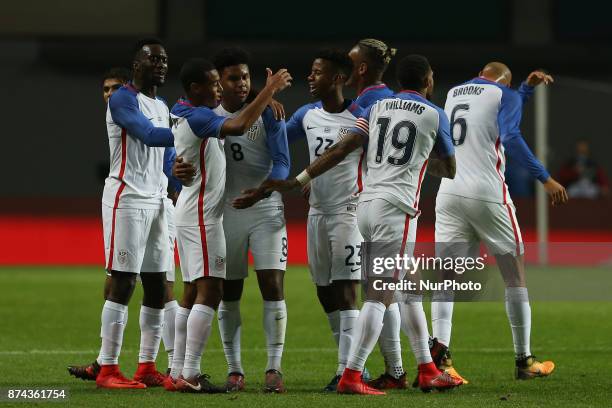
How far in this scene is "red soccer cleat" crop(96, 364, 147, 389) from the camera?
745 centimetres

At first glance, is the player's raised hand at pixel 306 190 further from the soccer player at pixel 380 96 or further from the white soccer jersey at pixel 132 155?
the white soccer jersey at pixel 132 155

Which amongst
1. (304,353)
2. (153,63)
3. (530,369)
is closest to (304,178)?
(153,63)

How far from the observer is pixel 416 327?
7.35m

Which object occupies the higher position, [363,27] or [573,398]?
[363,27]

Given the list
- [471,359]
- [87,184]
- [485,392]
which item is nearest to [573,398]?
[485,392]

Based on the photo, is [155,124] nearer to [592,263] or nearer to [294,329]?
[294,329]

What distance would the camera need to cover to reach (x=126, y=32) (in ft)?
75.8

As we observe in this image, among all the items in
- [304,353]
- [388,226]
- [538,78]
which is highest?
[538,78]

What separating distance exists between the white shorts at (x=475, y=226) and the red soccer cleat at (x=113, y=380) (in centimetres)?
221

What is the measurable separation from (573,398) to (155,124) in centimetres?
292

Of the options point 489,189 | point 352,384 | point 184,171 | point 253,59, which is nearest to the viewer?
point 352,384

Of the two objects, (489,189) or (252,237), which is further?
(489,189)

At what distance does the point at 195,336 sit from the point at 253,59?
18.1m

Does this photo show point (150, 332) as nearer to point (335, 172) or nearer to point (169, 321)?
point (169, 321)
